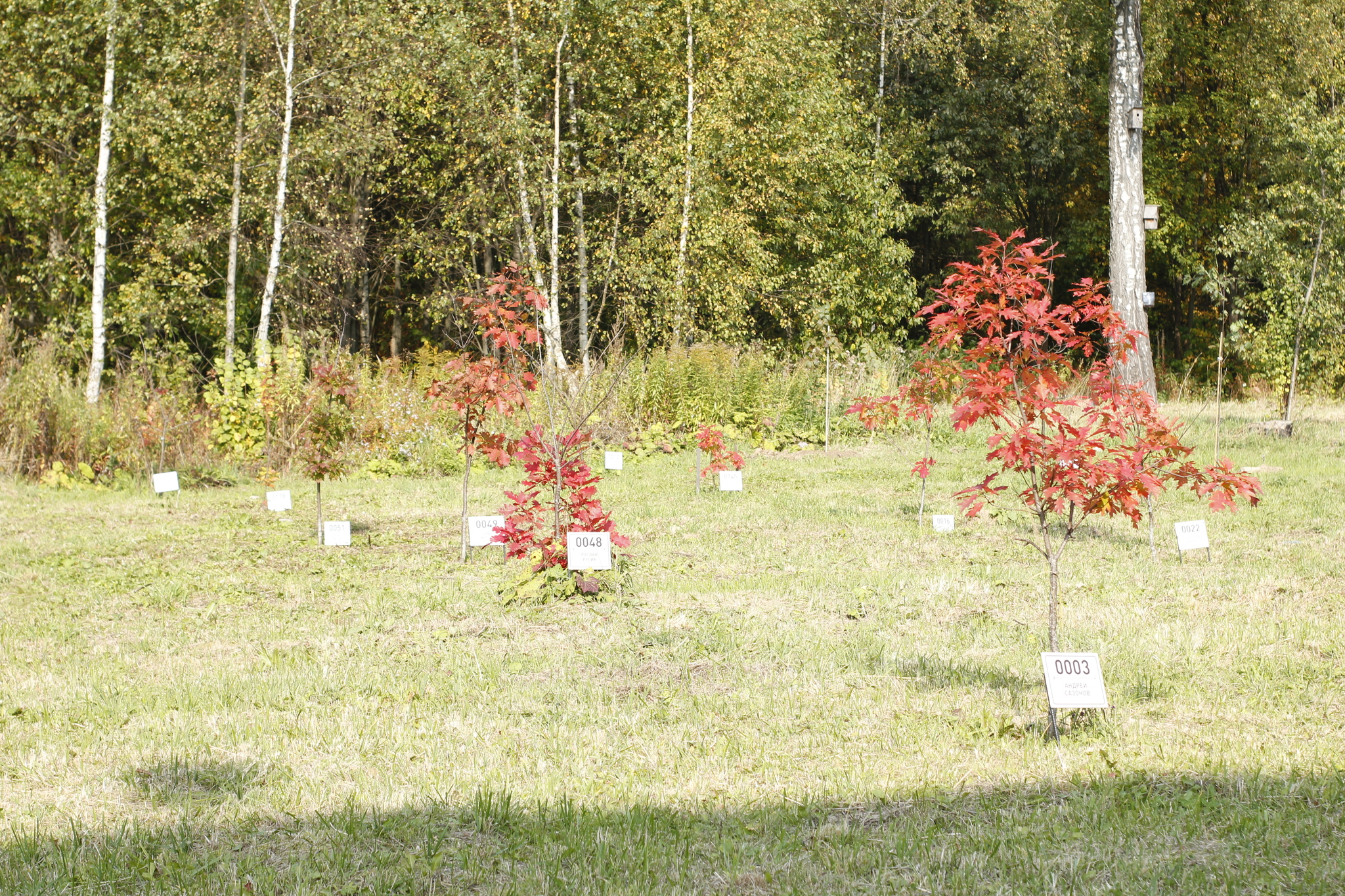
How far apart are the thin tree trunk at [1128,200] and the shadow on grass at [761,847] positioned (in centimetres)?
1010

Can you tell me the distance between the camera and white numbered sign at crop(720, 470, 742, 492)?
34.9ft

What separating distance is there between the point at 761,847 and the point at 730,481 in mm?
7162

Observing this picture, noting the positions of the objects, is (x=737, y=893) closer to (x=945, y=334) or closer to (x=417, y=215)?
(x=945, y=334)

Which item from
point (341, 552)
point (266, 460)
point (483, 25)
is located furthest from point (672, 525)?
point (483, 25)

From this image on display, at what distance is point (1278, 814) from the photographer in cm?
378

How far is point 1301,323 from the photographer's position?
1539cm

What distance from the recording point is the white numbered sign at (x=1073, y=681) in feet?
14.3

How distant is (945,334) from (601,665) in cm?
230

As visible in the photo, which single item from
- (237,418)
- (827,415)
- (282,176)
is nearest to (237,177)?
(282,176)

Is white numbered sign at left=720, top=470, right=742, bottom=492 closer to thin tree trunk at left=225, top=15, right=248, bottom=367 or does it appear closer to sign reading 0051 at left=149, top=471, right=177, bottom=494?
sign reading 0051 at left=149, top=471, right=177, bottom=494

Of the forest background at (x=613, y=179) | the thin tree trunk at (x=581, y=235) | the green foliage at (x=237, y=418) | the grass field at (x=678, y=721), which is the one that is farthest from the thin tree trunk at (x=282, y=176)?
the grass field at (x=678, y=721)

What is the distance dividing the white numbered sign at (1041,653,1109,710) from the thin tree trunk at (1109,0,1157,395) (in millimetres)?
9501

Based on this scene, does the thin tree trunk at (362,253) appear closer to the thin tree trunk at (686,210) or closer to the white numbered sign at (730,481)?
the thin tree trunk at (686,210)

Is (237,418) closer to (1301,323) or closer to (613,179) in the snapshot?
(613,179)
